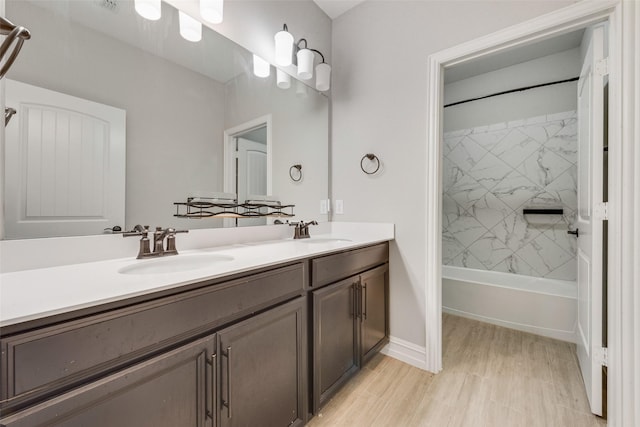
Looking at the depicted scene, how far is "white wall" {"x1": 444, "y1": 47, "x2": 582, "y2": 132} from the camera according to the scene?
8.46ft

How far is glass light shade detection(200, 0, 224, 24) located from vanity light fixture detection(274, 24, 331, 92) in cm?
44

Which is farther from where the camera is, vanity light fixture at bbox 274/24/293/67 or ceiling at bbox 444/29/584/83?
ceiling at bbox 444/29/584/83

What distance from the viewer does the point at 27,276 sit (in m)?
0.82

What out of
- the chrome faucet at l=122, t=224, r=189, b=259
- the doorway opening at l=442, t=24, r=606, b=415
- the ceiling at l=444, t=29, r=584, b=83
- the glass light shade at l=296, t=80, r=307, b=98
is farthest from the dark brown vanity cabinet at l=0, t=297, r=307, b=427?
the ceiling at l=444, t=29, r=584, b=83

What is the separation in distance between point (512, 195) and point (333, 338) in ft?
8.89

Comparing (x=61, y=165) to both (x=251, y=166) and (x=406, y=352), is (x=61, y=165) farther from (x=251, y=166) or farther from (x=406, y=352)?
(x=406, y=352)

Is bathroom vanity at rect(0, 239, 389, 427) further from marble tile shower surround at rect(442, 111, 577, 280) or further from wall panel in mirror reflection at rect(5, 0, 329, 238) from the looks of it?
marble tile shower surround at rect(442, 111, 577, 280)

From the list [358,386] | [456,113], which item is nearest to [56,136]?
[358,386]

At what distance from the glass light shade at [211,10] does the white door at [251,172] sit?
0.62m

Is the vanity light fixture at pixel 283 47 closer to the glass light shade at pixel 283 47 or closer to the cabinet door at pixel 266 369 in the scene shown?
the glass light shade at pixel 283 47

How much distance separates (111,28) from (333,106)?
5.06 feet

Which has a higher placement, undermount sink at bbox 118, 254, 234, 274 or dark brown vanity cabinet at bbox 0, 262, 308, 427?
undermount sink at bbox 118, 254, 234, 274

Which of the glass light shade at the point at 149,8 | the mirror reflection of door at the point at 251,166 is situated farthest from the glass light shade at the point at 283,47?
the glass light shade at the point at 149,8

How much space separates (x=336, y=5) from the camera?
7.02 ft
